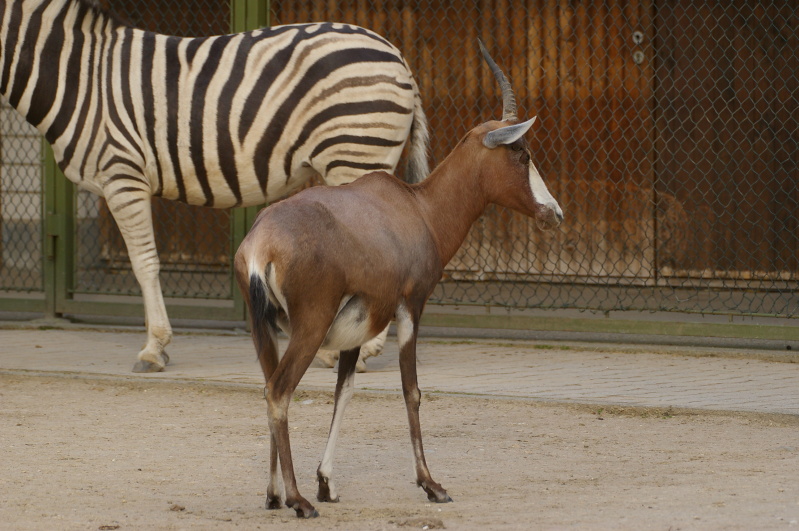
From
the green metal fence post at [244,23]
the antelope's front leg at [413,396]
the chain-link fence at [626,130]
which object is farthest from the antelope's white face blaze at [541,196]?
the chain-link fence at [626,130]

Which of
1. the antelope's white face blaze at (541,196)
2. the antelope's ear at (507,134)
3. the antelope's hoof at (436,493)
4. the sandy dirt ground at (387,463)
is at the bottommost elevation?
the sandy dirt ground at (387,463)

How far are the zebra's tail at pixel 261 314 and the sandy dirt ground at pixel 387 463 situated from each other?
0.70m

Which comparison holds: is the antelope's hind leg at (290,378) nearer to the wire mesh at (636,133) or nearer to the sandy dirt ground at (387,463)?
the sandy dirt ground at (387,463)

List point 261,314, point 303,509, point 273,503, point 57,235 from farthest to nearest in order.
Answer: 1. point 57,235
2. point 273,503
3. point 303,509
4. point 261,314

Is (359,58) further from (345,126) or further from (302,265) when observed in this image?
(302,265)

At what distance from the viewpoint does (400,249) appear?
5160 millimetres

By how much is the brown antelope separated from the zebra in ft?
8.26

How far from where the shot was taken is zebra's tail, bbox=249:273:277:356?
4.78 metres

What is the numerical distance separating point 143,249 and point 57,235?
2.35 meters

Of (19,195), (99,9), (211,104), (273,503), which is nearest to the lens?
(273,503)

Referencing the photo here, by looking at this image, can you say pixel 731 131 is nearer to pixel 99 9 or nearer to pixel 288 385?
pixel 99 9

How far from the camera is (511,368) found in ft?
28.0

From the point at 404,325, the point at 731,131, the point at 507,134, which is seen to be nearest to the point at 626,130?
the point at 731,131

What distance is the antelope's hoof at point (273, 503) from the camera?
5.09 m
